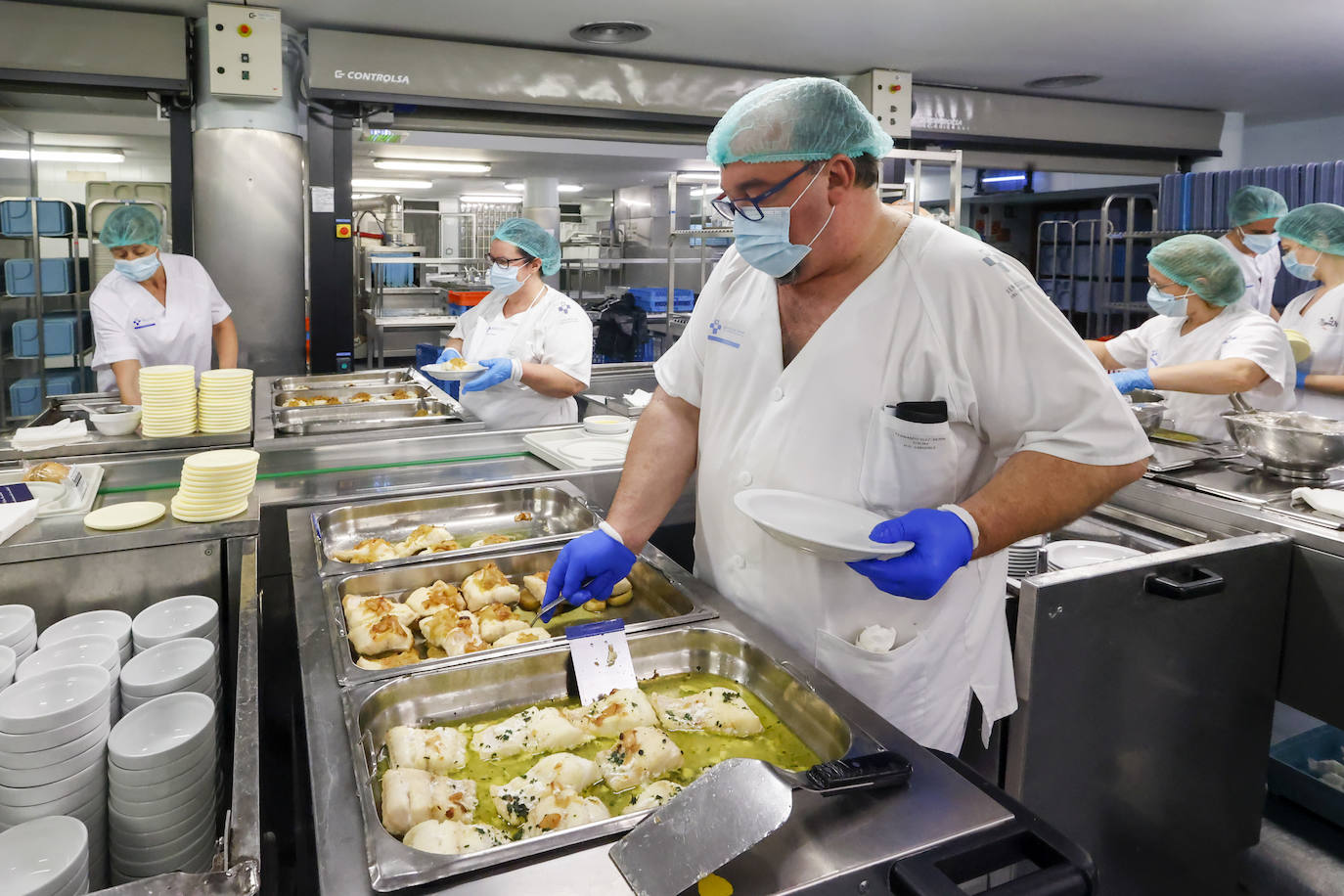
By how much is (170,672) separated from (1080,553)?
1951mm

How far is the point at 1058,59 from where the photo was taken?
5.41m

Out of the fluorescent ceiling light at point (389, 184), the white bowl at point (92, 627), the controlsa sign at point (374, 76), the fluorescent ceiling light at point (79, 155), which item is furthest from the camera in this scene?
the fluorescent ceiling light at point (389, 184)

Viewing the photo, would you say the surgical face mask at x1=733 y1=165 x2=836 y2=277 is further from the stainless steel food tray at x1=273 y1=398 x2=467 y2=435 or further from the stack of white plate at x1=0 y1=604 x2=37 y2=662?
the stainless steel food tray at x1=273 y1=398 x2=467 y2=435

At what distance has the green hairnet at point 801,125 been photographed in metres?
1.40

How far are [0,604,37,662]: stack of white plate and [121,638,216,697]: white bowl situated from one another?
0.17 metres

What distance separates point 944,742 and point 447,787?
2.99 ft

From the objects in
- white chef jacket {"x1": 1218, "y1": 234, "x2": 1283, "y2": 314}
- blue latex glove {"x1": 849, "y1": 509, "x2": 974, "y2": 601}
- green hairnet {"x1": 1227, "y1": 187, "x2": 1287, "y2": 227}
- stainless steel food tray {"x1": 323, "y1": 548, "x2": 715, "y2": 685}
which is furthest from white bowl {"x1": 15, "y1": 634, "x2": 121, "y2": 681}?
white chef jacket {"x1": 1218, "y1": 234, "x2": 1283, "y2": 314}

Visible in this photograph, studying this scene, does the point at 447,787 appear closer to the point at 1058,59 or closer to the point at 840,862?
the point at 840,862

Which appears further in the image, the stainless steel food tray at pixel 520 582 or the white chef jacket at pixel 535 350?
the white chef jacket at pixel 535 350

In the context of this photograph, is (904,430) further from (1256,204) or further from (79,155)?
(79,155)

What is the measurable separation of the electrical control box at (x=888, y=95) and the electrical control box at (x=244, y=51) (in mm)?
3495

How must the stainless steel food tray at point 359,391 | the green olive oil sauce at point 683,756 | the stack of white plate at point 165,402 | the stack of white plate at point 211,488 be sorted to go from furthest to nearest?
the stainless steel food tray at point 359,391 → the stack of white plate at point 165,402 → the stack of white plate at point 211,488 → the green olive oil sauce at point 683,756

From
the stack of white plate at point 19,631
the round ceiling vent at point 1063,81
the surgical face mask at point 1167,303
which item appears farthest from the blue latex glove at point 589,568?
the round ceiling vent at point 1063,81

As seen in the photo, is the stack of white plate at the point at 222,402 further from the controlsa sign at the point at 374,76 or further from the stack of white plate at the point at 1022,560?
the controlsa sign at the point at 374,76
